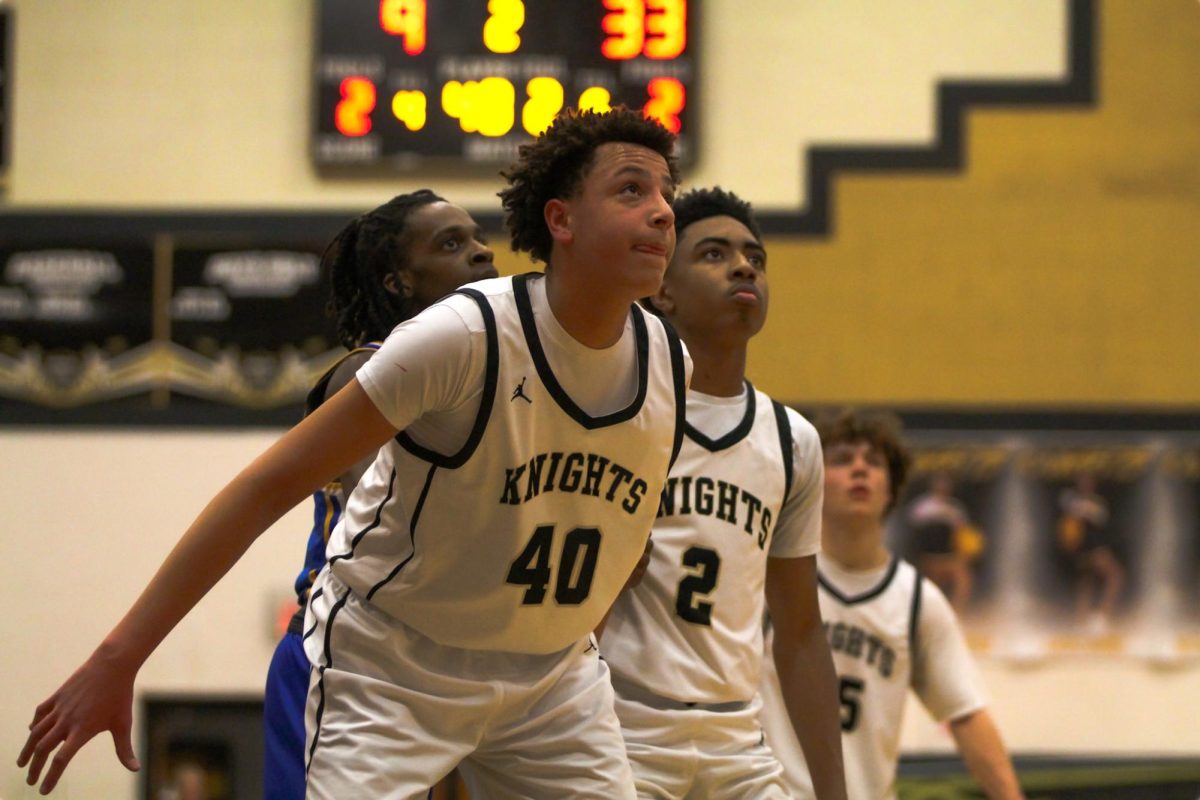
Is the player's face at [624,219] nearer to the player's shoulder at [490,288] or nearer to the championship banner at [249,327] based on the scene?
the player's shoulder at [490,288]

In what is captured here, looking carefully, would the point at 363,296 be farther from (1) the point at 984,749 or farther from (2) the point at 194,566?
(1) the point at 984,749

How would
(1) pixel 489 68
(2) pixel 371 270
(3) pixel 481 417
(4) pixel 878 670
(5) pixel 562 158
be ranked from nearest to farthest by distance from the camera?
(3) pixel 481 417 < (5) pixel 562 158 < (2) pixel 371 270 < (4) pixel 878 670 < (1) pixel 489 68

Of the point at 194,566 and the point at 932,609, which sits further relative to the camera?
the point at 932,609

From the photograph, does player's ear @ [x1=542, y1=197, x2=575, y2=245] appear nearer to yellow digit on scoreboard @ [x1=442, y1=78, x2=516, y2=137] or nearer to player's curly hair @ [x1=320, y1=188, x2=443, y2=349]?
player's curly hair @ [x1=320, y1=188, x2=443, y2=349]

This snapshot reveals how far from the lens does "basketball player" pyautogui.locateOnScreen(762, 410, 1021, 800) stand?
4141mm

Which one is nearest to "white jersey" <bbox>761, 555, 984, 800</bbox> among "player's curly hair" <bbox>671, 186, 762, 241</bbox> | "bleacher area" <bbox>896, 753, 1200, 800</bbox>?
"player's curly hair" <bbox>671, 186, 762, 241</bbox>

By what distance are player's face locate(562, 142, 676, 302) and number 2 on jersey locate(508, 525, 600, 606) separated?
15.7 inches

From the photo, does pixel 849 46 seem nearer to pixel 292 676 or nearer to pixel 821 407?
pixel 821 407

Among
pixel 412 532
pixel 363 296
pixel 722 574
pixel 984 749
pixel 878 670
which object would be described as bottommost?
pixel 984 749

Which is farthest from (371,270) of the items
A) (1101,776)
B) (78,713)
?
(1101,776)

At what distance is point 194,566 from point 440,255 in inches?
51.7

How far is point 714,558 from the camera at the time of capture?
2969 mm

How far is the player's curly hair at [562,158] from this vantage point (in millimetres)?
2492

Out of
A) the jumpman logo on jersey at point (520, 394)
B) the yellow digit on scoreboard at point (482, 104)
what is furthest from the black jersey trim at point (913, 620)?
the yellow digit on scoreboard at point (482, 104)
